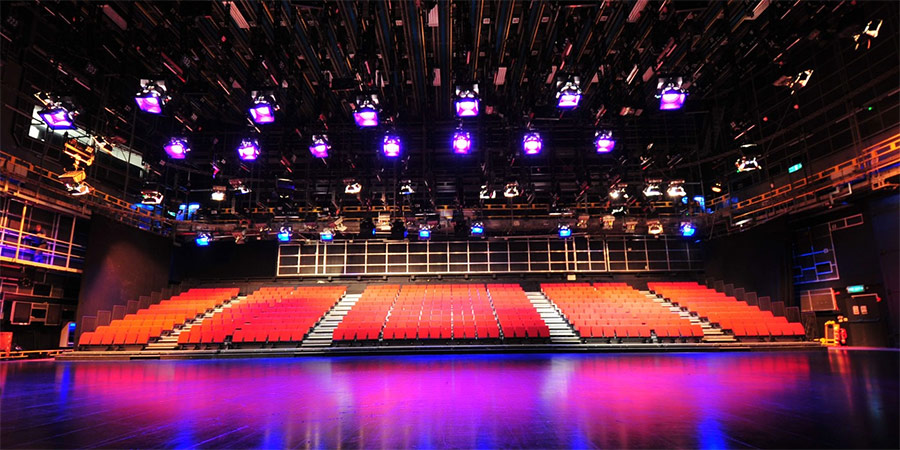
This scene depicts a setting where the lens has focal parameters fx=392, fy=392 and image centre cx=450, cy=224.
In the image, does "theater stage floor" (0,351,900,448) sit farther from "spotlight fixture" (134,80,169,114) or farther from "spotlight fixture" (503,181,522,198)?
"spotlight fixture" (503,181,522,198)

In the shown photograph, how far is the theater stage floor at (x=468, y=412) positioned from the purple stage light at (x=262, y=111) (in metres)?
4.43

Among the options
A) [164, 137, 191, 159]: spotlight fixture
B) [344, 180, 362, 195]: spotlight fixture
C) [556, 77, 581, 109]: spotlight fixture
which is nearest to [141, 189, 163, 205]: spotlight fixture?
[164, 137, 191, 159]: spotlight fixture

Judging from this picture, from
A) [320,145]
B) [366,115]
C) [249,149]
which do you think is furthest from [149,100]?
[366,115]

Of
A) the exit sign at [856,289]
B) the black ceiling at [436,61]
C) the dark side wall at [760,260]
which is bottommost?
the exit sign at [856,289]

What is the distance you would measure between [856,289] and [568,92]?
10120mm

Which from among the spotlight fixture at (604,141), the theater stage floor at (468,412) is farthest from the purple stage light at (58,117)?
the spotlight fixture at (604,141)

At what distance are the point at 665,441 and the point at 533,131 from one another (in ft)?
24.7

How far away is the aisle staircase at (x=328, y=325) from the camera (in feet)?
34.9

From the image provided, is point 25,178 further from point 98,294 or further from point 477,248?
point 477,248

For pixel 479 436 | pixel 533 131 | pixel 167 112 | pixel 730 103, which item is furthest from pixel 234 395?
pixel 730 103

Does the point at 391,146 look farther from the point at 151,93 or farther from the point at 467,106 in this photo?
the point at 151,93

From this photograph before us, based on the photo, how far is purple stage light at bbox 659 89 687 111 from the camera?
7031 mm

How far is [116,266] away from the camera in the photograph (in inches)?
472

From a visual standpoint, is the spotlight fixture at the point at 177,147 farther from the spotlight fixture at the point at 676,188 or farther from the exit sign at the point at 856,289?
the exit sign at the point at 856,289
